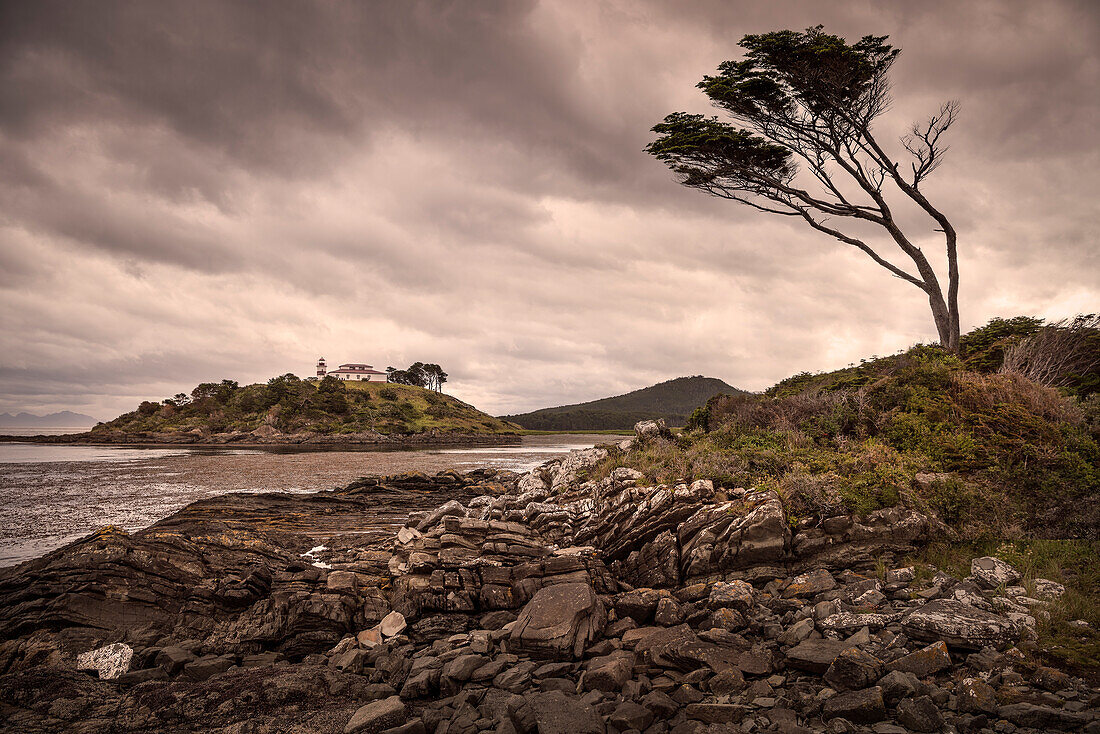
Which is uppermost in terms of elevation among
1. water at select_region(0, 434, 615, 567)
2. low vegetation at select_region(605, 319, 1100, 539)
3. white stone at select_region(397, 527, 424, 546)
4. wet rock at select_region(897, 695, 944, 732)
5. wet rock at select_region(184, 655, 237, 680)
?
low vegetation at select_region(605, 319, 1100, 539)

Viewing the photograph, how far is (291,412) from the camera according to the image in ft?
360

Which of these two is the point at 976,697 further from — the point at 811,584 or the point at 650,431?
the point at 650,431

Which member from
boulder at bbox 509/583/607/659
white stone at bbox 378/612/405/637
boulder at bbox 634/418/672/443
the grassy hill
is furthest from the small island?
boulder at bbox 509/583/607/659

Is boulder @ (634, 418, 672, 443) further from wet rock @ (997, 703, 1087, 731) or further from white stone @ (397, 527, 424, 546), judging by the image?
wet rock @ (997, 703, 1087, 731)

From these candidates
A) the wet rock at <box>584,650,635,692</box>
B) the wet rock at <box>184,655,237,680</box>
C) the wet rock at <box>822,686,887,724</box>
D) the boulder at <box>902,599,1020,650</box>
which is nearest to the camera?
the wet rock at <box>822,686,887,724</box>

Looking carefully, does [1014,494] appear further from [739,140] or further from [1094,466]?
[739,140]

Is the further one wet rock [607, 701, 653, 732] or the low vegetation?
the low vegetation

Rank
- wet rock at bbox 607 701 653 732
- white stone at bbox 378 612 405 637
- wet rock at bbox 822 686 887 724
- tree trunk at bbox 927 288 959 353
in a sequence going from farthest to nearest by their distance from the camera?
1. tree trunk at bbox 927 288 959 353
2. white stone at bbox 378 612 405 637
3. wet rock at bbox 607 701 653 732
4. wet rock at bbox 822 686 887 724

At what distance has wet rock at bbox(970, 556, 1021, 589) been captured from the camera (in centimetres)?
779

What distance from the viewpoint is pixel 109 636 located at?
941 cm

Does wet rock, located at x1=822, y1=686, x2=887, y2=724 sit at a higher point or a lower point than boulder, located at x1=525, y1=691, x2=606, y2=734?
higher

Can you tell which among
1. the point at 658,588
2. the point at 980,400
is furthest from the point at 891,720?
the point at 980,400

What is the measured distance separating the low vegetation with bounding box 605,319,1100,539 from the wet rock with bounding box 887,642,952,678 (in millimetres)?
4259

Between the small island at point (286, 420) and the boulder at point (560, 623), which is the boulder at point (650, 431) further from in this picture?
the small island at point (286, 420)
